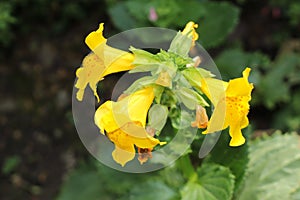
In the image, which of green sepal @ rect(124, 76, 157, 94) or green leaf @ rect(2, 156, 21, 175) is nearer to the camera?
green sepal @ rect(124, 76, 157, 94)

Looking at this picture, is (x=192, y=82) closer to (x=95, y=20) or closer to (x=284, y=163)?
(x=284, y=163)

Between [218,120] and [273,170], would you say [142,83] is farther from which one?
[273,170]

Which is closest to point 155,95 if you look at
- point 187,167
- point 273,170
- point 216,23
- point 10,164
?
point 187,167

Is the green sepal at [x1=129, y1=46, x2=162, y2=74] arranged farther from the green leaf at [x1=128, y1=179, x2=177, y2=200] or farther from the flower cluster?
the green leaf at [x1=128, y1=179, x2=177, y2=200]

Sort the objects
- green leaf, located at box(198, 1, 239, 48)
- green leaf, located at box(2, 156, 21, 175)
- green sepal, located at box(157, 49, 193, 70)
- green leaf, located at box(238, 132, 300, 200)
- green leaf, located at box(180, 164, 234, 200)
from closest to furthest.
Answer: green sepal, located at box(157, 49, 193, 70) → green leaf, located at box(180, 164, 234, 200) → green leaf, located at box(238, 132, 300, 200) → green leaf, located at box(198, 1, 239, 48) → green leaf, located at box(2, 156, 21, 175)

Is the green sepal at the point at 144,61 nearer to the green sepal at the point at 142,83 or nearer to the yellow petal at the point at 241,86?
the green sepal at the point at 142,83

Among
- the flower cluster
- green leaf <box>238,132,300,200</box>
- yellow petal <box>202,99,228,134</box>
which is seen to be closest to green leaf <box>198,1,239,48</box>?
green leaf <box>238,132,300,200</box>

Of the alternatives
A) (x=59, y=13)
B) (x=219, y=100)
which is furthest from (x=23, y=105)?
(x=219, y=100)
